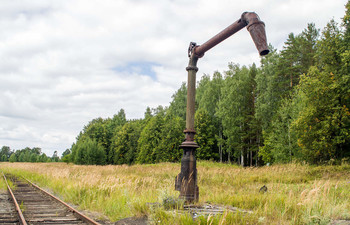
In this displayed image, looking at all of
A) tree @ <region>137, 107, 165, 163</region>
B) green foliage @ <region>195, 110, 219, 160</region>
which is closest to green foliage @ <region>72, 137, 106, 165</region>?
tree @ <region>137, 107, 165, 163</region>

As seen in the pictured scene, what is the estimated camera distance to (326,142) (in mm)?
23438

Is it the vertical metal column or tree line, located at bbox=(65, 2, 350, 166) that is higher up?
tree line, located at bbox=(65, 2, 350, 166)

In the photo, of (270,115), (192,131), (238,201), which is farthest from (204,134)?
(192,131)

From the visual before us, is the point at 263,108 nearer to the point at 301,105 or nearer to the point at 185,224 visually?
the point at 301,105

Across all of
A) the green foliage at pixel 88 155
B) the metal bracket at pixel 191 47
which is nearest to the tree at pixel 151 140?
the green foliage at pixel 88 155

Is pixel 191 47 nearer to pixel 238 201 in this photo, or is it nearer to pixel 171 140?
pixel 238 201

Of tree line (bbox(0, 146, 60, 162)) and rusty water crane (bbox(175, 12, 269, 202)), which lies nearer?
rusty water crane (bbox(175, 12, 269, 202))

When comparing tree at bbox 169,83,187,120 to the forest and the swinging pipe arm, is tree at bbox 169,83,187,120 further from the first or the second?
the swinging pipe arm

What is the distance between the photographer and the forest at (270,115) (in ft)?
79.6

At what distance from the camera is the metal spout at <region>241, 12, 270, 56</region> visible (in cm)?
488

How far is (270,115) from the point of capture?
36.8 m

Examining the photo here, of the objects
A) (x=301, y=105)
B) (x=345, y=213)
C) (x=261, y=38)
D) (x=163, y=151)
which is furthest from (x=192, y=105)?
(x=163, y=151)

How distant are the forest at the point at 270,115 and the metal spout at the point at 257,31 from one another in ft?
49.5

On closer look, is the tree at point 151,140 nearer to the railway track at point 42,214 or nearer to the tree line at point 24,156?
the railway track at point 42,214
